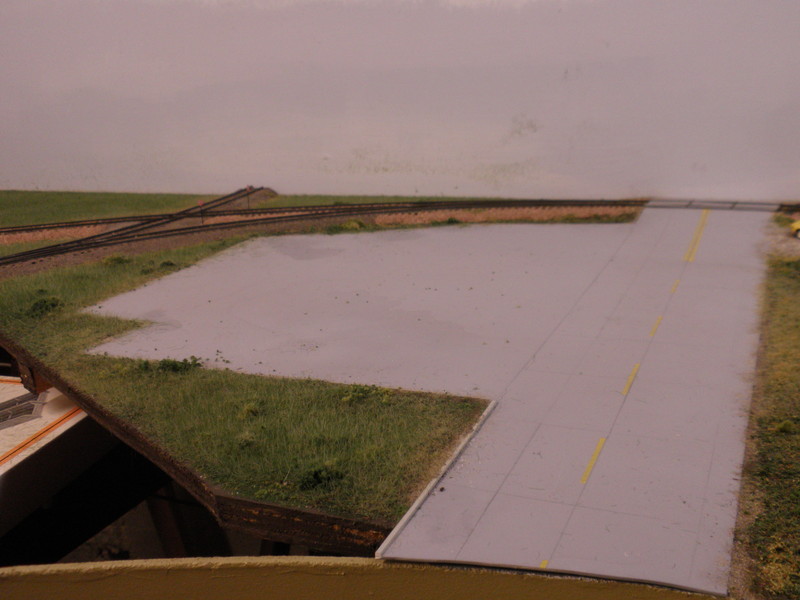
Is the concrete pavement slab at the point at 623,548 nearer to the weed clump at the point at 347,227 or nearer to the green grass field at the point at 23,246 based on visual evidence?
the weed clump at the point at 347,227

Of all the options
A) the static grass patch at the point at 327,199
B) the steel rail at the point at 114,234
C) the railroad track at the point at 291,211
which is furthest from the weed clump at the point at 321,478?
the static grass patch at the point at 327,199

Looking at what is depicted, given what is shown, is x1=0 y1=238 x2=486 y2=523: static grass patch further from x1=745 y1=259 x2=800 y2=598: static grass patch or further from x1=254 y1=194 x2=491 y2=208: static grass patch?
x1=254 y1=194 x2=491 y2=208: static grass patch

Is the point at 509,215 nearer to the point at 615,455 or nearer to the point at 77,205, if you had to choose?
the point at 615,455

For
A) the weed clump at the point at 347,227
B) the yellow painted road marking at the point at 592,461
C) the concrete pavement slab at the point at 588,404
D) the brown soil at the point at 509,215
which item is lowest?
the yellow painted road marking at the point at 592,461

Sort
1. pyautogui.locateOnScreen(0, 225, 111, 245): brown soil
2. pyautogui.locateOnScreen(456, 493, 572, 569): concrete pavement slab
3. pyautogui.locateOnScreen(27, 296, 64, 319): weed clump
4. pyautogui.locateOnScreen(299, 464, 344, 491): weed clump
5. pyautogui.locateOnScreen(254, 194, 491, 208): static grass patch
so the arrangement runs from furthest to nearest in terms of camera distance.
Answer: pyautogui.locateOnScreen(254, 194, 491, 208): static grass patch, pyautogui.locateOnScreen(0, 225, 111, 245): brown soil, pyautogui.locateOnScreen(27, 296, 64, 319): weed clump, pyautogui.locateOnScreen(299, 464, 344, 491): weed clump, pyautogui.locateOnScreen(456, 493, 572, 569): concrete pavement slab

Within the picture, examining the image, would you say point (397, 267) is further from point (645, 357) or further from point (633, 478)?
point (633, 478)

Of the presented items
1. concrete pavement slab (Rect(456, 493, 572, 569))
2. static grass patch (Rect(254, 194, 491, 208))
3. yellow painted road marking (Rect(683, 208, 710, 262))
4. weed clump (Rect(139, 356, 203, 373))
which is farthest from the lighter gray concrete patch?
static grass patch (Rect(254, 194, 491, 208))
